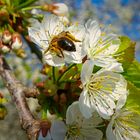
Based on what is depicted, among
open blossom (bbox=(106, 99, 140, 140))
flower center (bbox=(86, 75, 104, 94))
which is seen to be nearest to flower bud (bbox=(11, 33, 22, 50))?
flower center (bbox=(86, 75, 104, 94))

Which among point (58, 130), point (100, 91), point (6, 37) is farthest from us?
point (6, 37)

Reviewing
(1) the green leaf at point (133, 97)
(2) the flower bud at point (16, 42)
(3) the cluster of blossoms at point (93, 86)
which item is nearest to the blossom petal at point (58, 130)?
(3) the cluster of blossoms at point (93, 86)

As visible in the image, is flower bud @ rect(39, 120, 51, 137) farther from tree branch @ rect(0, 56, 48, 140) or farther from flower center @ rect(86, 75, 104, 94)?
flower center @ rect(86, 75, 104, 94)

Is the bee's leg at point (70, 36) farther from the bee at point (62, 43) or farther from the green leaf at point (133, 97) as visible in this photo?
the green leaf at point (133, 97)

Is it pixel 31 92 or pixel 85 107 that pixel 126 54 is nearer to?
pixel 85 107

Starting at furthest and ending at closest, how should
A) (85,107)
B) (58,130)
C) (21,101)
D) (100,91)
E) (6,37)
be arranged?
(6,37)
(21,101)
(100,91)
(58,130)
(85,107)

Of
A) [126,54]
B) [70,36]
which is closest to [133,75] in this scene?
[126,54]

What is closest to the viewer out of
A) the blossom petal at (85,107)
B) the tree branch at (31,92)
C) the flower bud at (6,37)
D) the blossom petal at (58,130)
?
the blossom petal at (85,107)
